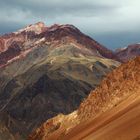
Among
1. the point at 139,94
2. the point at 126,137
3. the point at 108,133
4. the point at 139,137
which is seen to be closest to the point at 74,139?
the point at 139,94

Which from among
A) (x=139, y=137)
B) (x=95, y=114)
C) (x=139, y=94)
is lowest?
(x=95, y=114)

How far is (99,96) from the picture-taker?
105 meters

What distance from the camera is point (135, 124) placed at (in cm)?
5075

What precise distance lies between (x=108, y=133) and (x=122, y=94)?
40267mm

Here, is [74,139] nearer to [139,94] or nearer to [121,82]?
[139,94]

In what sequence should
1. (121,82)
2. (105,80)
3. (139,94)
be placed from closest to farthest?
(139,94), (121,82), (105,80)

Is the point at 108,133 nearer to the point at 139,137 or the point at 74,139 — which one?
the point at 139,137

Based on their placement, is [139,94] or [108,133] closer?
[108,133]

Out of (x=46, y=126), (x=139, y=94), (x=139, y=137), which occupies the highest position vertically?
(x=139, y=137)

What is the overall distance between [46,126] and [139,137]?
81.0 metres

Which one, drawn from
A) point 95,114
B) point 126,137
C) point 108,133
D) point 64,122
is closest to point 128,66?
point 95,114

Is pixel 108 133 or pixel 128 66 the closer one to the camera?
pixel 108 133

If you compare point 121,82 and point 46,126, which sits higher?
point 121,82

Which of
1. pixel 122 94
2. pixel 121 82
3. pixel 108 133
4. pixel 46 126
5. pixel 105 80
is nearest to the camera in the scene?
pixel 108 133
